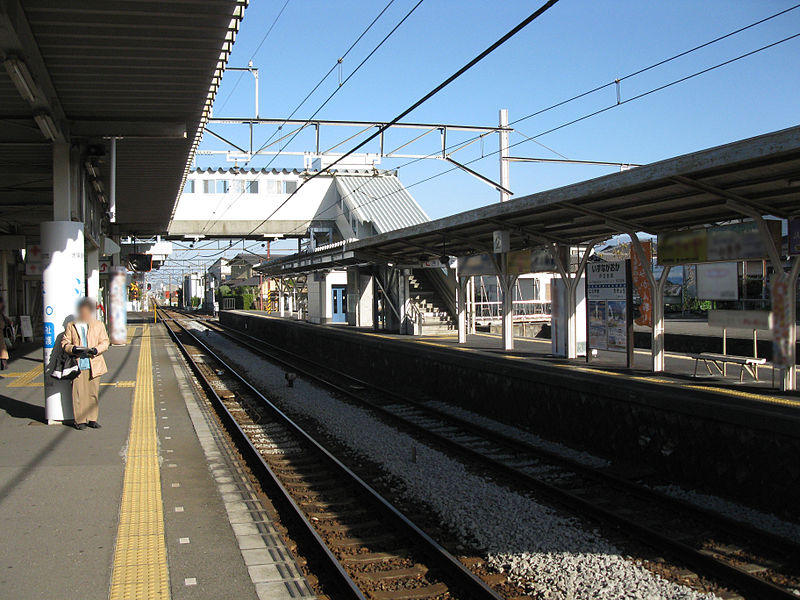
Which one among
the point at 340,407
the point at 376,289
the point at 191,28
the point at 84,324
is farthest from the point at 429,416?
the point at 376,289

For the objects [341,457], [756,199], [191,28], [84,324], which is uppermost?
[191,28]

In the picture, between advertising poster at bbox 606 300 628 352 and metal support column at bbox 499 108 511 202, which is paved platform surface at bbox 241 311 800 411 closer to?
advertising poster at bbox 606 300 628 352

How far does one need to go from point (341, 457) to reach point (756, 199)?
6267 millimetres

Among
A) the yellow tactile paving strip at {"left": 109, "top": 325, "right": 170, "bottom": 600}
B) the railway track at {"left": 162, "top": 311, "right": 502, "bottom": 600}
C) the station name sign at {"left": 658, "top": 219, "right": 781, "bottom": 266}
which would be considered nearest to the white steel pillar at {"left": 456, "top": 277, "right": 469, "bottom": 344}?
the station name sign at {"left": 658, "top": 219, "right": 781, "bottom": 266}

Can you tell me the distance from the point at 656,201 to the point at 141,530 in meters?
7.74

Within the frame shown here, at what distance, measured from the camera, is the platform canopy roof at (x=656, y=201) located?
24.5 ft

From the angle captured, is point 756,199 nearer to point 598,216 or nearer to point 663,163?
point 663,163

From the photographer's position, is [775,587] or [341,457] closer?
[775,587]

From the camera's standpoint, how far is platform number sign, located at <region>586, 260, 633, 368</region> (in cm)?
1180

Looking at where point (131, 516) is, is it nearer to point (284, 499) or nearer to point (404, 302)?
point (284, 499)

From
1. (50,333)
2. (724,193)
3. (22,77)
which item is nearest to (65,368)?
(50,333)

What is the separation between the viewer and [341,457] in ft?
30.2

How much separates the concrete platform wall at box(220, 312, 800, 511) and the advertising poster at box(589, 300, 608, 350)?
1.71 meters

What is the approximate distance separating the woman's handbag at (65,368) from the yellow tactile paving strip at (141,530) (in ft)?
3.52
